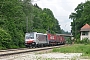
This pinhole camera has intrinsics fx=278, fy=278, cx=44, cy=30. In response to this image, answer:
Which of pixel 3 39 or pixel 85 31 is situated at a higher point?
pixel 85 31

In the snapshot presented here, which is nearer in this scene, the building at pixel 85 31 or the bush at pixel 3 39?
the bush at pixel 3 39

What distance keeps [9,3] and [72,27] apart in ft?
265

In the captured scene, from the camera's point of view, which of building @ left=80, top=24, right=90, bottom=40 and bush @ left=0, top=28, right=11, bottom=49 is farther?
building @ left=80, top=24, right=90, bottom=40

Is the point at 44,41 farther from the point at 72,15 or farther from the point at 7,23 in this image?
the point at 72,15

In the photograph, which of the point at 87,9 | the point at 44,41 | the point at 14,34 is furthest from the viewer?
the point at 87,9

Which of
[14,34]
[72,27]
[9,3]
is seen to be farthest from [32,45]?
[72,27]

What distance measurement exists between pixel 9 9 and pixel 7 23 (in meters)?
2.83

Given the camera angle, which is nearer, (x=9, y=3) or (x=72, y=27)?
(x=9, y=3)

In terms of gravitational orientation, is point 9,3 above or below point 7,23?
above

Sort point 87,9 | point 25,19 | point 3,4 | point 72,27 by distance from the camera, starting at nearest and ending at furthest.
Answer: point 3,4 < point 25,19 < point 87,9 < point 72,27

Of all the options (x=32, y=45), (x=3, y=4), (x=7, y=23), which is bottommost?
(x=32, y=45)

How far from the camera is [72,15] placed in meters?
134

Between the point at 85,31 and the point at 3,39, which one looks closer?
the point at 3,39

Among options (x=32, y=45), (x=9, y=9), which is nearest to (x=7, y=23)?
(x=9, y=9)
